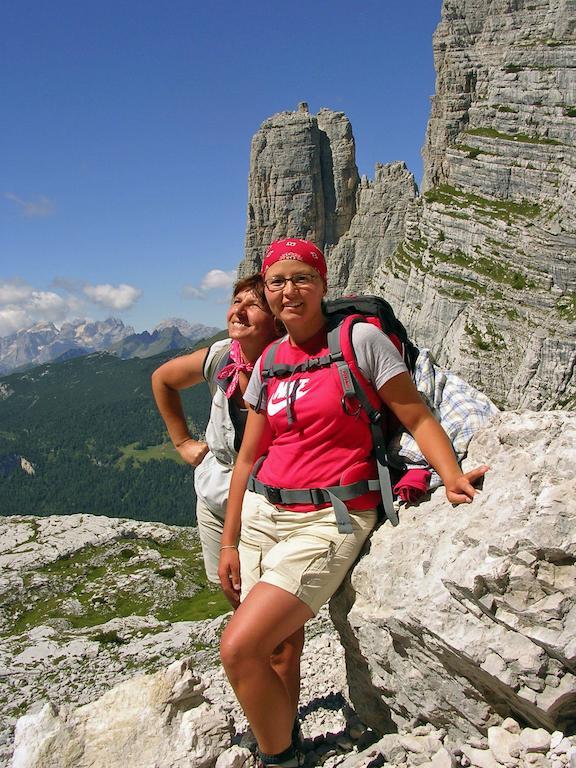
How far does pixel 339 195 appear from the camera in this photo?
5522 inches

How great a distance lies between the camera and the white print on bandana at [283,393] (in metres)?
6.54

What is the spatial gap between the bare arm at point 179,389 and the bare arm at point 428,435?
135 inches

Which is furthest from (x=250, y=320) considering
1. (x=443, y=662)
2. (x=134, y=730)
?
(x=134, y=730)

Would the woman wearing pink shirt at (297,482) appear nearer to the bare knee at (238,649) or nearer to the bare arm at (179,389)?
the bare knee at (238,649)

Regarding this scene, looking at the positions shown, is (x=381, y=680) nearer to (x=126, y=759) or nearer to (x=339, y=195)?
(x=126, y=759)

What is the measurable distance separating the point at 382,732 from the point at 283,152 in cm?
13726

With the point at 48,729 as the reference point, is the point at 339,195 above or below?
above

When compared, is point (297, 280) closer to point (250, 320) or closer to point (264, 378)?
point (264, 378)

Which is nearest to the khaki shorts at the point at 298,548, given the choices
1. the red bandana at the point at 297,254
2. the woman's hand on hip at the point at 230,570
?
the woman's hand on hip at the point at 230,570

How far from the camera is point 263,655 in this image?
5934mm

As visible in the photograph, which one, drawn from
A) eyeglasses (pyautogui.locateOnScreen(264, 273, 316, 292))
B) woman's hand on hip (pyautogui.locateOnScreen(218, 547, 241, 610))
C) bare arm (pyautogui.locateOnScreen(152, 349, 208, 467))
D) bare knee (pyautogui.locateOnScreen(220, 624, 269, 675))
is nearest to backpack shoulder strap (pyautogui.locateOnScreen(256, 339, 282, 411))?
eyeglasses (pyautogui.locateOnScreen(264, 273, 316, 292))

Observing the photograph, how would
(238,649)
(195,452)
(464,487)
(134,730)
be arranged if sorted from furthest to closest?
(195,452) < (134,730) < (464,487) < (238,649)

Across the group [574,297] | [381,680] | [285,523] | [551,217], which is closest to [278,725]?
[381,680]

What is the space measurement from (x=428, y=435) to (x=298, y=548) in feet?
6.36
